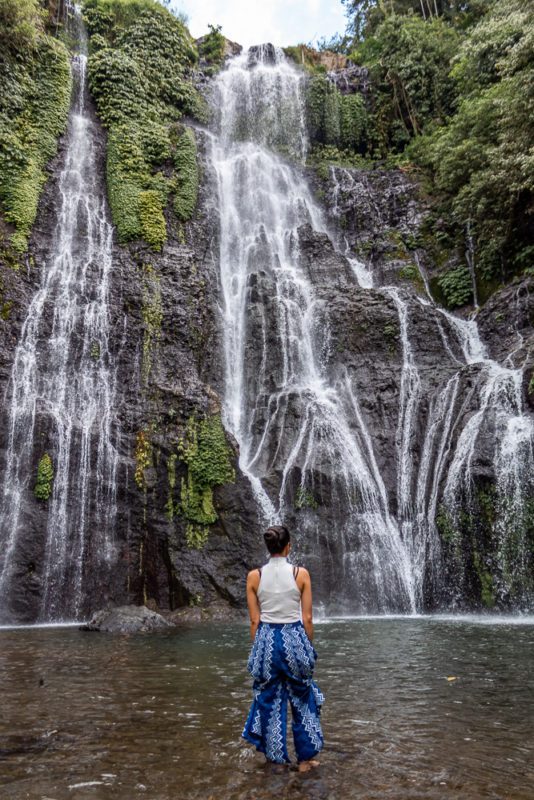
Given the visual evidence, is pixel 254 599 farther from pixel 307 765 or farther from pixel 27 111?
pixel 27 111

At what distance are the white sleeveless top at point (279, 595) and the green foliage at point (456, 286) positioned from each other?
18820 millimetres

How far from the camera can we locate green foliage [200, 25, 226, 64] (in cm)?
3020

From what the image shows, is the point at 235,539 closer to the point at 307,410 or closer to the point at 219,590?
the point at 219,590

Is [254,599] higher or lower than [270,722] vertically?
higher

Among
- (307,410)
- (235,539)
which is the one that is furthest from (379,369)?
(235,539)

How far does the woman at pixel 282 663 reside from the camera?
11.3 ft

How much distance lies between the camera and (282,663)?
3.46 meters

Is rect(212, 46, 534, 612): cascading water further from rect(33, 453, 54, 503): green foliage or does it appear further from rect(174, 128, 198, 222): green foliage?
rect(33, 453, 54, 503): green foliage

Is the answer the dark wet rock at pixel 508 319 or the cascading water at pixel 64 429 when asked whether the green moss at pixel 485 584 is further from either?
the cascading water at pixel 64 429

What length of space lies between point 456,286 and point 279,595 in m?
19.4

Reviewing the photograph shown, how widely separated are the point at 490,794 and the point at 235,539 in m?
10.9

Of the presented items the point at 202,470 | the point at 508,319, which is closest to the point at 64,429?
the point at 202,470

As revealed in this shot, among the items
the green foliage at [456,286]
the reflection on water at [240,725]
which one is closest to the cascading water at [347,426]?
the green foliage at [456,286]

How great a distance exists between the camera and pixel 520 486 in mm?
12523
